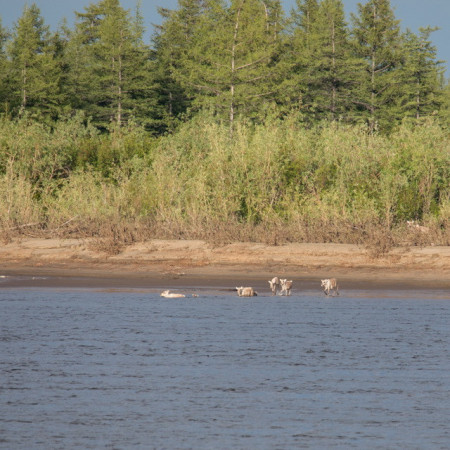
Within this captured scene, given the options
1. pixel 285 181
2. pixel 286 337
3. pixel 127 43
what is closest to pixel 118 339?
pixel 286 337

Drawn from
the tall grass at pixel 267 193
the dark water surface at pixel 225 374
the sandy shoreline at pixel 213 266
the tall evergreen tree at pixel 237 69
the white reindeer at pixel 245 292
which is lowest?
the dark water surface at pixel 225 374

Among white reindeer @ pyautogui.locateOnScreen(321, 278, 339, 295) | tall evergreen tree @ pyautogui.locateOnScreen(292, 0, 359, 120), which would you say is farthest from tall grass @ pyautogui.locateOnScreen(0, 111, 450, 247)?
tall evergreen tree @ pyautogui.locateOnScreen(292, 0, 359, 120)

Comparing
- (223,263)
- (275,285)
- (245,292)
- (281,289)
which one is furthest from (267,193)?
(245,292)

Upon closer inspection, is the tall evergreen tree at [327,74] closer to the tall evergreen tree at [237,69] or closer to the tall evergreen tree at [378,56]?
the tall evergreen tree at [378,56]

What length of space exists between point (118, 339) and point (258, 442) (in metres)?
5.76

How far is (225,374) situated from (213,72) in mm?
41699

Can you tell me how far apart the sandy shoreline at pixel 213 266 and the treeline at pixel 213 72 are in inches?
1175

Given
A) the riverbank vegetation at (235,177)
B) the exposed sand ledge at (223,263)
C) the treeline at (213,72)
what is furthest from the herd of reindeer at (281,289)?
the treeline at (213,72)

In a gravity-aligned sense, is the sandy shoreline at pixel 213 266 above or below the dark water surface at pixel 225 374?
above

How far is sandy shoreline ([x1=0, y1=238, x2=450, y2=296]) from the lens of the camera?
20.4 m

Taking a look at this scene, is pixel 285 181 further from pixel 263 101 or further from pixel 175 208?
pixel 263 101

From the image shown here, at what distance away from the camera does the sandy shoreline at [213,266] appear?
20406 millimetres

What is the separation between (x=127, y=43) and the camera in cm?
6381

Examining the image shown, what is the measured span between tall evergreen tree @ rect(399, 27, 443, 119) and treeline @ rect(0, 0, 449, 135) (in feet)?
0.27
